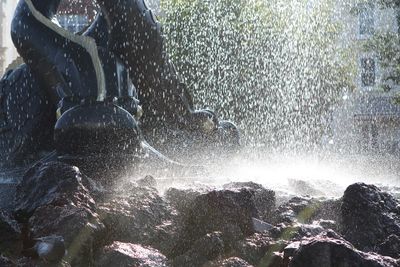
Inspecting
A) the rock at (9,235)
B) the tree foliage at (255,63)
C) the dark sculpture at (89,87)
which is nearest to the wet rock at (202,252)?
the rock at (9,235)

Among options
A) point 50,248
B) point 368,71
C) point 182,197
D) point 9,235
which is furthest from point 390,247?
point 368,71

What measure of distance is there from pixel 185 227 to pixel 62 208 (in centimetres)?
46

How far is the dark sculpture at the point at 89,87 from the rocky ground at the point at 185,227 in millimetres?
620

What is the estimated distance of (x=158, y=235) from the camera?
2.45m

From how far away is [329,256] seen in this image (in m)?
1.90

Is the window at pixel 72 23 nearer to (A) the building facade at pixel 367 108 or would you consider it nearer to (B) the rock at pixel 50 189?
(B) the rock at pixel 50 189

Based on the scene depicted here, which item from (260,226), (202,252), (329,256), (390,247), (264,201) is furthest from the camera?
(264,201)

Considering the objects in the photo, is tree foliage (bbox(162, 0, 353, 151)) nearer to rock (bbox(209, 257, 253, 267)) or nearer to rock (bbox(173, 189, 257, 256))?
rock (bbox(173, 189, 257, 256))

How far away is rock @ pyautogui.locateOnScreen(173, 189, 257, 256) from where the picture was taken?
2.49 m

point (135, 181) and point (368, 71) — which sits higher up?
point (368, 71)

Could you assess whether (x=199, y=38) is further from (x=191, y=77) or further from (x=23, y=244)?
(x=23, y=244)

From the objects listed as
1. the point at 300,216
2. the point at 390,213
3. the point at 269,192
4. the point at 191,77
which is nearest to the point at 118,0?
the point at 269,192

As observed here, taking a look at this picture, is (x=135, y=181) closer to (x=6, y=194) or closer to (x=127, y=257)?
(x=6, y=194)

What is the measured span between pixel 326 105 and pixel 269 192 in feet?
57.4
